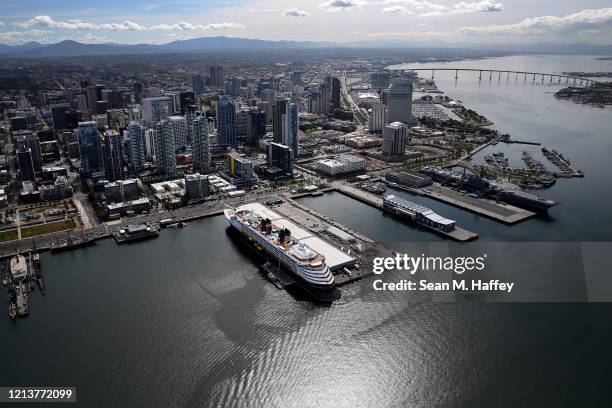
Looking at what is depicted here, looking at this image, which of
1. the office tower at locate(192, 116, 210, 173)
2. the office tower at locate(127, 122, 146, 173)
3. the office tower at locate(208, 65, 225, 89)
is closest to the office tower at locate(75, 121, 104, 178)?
the office tower at locate(127, 122, 146, 173)

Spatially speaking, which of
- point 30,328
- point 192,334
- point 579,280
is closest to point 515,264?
point 579,280

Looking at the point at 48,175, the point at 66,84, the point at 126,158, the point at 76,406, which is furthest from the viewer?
the point at 66,84

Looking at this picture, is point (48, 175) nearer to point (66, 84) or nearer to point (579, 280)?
point (579, 280)

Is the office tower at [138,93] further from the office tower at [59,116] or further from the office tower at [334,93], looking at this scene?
the office tower at [334,93]

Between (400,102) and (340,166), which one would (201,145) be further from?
(400,102)

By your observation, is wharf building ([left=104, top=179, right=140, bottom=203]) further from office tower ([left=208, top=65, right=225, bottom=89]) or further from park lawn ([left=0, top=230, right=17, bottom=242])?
office tower ([left=208, top=65, right=225, bottom=89])

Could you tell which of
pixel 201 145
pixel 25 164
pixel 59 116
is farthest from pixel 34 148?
pixel 59 116
